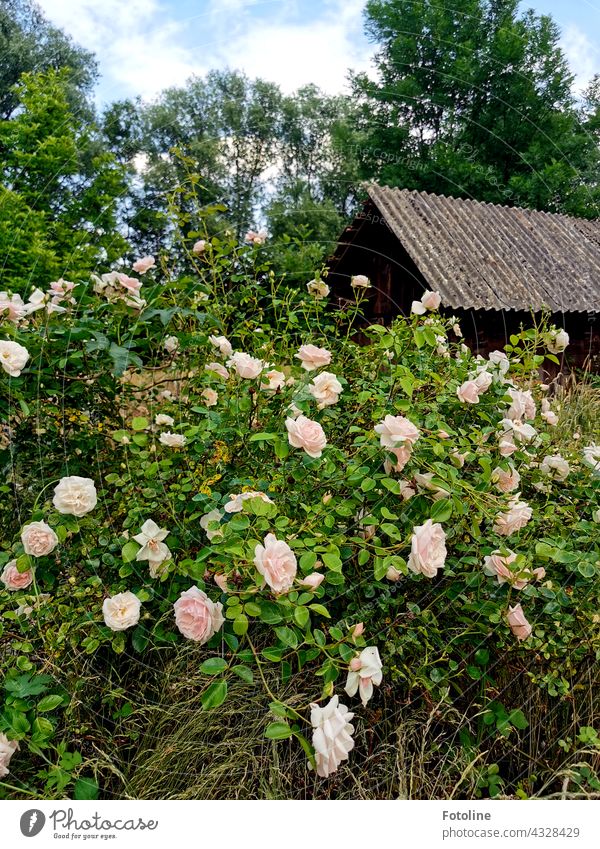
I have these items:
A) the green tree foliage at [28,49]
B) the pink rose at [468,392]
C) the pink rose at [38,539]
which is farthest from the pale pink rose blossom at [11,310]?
the green tree foliage at [28,49]

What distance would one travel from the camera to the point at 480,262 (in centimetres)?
777

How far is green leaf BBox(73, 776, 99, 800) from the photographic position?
66.1 inches

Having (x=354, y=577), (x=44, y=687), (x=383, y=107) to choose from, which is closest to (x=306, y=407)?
(x=354, y=577)

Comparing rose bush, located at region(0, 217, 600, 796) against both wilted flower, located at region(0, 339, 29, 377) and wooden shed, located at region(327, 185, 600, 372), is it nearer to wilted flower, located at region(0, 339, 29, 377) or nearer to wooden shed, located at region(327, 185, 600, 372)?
wilted flower, located at region(0, 339, 29, 377)

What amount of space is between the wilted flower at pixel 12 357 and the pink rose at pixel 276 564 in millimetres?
916

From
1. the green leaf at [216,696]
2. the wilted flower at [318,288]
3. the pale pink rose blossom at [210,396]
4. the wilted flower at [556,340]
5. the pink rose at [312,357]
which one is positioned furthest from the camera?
the wilted flower at [318,288]

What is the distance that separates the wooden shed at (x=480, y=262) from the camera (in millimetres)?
7551

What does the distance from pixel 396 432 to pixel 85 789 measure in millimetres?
1161

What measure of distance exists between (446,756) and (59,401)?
5.12 feet

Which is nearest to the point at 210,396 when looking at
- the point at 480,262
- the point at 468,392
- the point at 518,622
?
the point at 468,392

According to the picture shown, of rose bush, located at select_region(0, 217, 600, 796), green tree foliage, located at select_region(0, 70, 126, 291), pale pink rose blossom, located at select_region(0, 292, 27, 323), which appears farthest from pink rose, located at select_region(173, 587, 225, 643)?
green tree foliage, located at select_region(0, 70, 126, 291)

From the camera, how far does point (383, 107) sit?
4496mm

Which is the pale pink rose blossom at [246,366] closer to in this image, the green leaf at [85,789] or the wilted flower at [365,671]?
the wilted flower at [365,671]

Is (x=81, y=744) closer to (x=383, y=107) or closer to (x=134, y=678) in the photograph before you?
(x=134, y=678)
